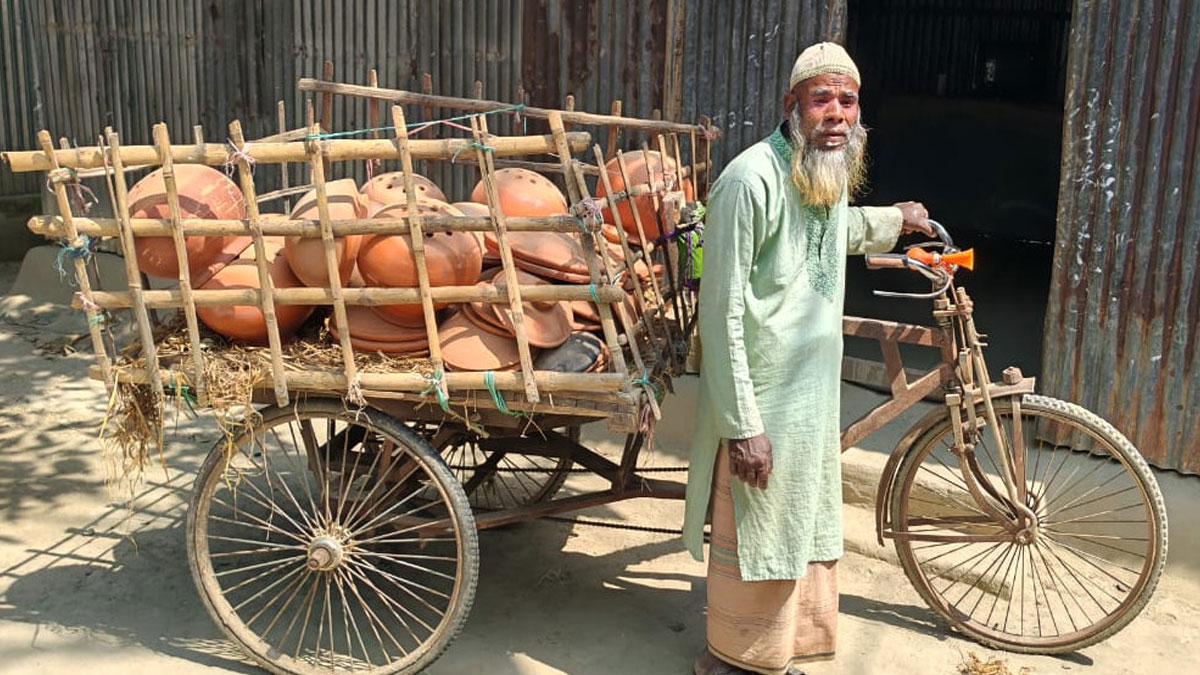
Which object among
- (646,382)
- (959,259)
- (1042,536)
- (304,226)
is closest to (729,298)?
(646,382)

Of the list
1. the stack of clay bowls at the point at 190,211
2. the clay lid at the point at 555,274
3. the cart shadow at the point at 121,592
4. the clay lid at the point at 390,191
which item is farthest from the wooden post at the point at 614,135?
the cart shadow at the point at 121,592

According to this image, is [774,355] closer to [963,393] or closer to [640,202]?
[963,393]

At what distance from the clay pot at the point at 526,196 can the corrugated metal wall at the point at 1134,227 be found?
2187mm

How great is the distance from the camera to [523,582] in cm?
463

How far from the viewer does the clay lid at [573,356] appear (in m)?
3.60

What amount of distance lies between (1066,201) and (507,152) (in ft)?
8.61

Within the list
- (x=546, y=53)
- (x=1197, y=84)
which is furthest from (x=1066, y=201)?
(x=546, y=53)

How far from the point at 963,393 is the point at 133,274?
2678 millimetres

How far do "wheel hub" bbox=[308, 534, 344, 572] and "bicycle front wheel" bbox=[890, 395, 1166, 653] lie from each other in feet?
6.35

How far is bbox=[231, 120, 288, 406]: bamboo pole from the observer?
3.48m

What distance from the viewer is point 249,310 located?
146 inches

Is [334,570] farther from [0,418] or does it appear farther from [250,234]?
[0,418]

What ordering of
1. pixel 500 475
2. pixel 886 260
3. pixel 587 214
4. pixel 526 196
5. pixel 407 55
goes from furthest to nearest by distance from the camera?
pixel 407 55 → pixel 500 475 → pixel 526 196 → pixel 886 260 → pixel 587 214

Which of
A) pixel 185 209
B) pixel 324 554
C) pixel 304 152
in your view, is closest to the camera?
pixel 304 152
